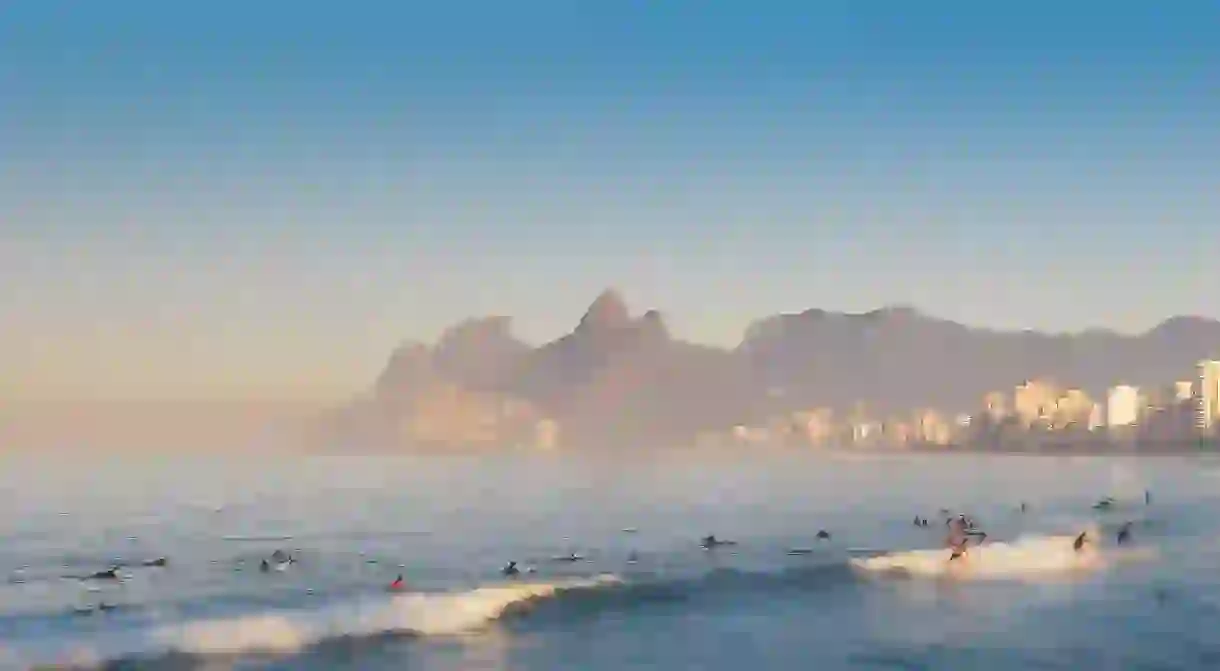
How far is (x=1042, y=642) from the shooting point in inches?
1291

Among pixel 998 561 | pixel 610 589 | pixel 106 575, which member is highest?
pixel 610 589

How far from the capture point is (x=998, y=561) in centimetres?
5475

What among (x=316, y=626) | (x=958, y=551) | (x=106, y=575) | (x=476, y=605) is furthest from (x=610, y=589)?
(x=106, y=575)

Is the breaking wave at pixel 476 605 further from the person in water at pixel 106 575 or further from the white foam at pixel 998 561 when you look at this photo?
the person in water at pixel 106 575

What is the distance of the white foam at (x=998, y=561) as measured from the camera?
50656 mm

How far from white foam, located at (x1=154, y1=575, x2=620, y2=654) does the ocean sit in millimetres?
141

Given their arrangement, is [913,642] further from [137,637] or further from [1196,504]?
[1196,504]

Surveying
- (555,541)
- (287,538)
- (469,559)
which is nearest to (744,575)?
(469,559)

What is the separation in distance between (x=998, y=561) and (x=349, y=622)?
30.3 m

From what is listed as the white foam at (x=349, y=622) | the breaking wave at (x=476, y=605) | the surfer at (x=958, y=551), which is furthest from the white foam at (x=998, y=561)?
the white foam at (x=349, y=622)

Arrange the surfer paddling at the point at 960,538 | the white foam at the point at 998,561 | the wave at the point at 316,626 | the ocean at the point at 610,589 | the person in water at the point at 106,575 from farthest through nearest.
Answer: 1. the surfer paddling at the point at 960,538
2. the white foam at the point at 998,561
3. the person in water at the point at 106,575
4. the wave at the point at 316,626
5. the ocean at the point at 610,589

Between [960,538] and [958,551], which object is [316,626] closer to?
[958,551]

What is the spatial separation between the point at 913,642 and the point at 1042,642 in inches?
133

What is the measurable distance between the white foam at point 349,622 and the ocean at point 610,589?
0.14 meters
